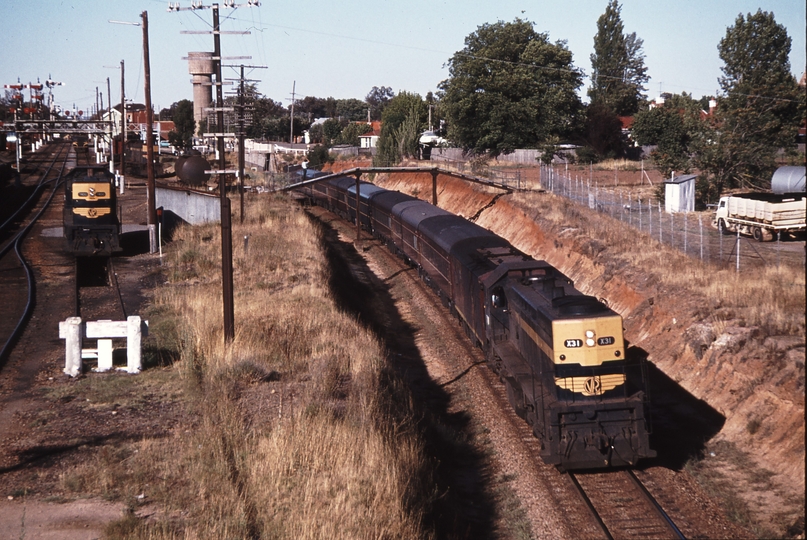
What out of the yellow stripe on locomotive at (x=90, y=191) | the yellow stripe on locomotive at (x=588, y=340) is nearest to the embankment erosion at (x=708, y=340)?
the yellow stripe on locomotive at (x=588, y=340)

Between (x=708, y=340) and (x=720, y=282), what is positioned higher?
(x=720, y=282)

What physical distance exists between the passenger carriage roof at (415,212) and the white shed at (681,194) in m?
13.5

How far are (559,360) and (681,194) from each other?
27161 mm

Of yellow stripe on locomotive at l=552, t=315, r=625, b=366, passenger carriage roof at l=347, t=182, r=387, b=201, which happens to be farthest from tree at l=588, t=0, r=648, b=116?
yellow stripe on locomotive at l=552, t=315, r=625, b=366

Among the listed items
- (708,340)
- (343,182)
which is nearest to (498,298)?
(708,340)

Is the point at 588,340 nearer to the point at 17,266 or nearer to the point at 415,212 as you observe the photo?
the point at 415,212

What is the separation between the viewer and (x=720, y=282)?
790 inches

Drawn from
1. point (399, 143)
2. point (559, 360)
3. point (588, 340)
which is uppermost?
point (399, 143)

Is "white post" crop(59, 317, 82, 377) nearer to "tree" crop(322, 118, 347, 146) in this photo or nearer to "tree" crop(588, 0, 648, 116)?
"tree" crop(588, 0, 648, 116)

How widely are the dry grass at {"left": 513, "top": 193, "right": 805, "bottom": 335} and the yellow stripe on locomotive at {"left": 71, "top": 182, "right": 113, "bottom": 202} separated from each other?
20388 millimetres

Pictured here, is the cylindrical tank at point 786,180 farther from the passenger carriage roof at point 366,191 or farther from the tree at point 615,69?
the tree at point 615,69

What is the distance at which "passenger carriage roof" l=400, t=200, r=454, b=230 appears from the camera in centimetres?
2898

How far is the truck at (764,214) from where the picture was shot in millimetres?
27453

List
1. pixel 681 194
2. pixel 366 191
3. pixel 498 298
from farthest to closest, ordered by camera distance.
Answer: pixel 366 191, pixel 681 194, pixel 498 298
